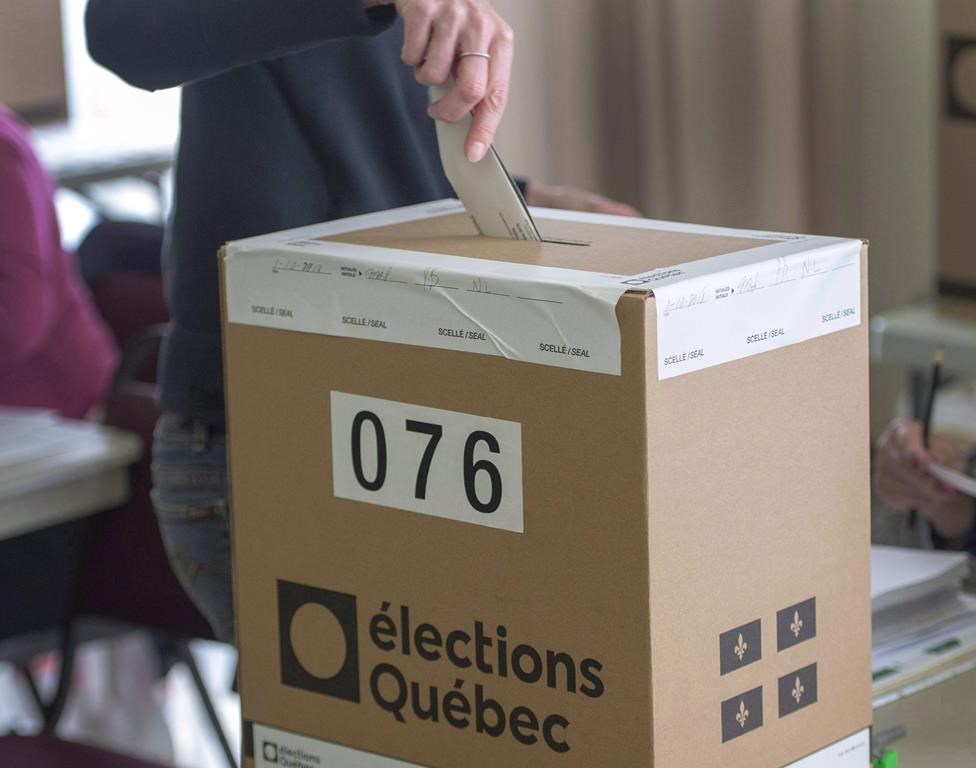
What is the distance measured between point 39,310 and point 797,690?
6.28 ft

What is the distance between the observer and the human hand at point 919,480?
1604mm

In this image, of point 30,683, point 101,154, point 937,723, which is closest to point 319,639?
point 937,723

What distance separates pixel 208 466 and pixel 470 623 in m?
0.45

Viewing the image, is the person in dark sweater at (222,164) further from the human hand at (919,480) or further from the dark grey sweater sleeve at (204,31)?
the human hand at (919,480)

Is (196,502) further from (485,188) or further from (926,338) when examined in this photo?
(926,338)

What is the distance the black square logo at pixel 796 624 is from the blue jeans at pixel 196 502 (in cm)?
55

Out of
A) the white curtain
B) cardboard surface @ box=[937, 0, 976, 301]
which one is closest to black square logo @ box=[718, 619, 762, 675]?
cardboard surface @ box=[937, 0, 976, 301]

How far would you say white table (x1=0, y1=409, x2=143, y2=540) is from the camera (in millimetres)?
2119

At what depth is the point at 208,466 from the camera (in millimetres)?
1332

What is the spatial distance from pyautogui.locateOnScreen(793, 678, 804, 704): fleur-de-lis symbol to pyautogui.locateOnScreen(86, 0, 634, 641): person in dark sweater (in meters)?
0.46

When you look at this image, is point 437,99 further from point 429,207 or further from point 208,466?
point 208,466

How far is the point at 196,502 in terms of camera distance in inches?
52.5

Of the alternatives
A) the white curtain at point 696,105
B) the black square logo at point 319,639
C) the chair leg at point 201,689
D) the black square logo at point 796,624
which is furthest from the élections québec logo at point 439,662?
the white curtain at point 696,105

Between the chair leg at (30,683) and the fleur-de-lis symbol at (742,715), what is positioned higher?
the fleur-de-lis symbol at (742,715)
